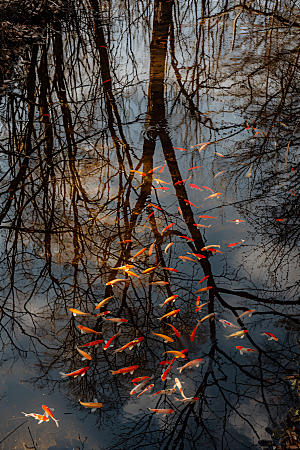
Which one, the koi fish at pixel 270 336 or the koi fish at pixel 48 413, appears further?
the koi fish at pixel 270 336

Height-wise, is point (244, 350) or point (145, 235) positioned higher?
point (145, 235)

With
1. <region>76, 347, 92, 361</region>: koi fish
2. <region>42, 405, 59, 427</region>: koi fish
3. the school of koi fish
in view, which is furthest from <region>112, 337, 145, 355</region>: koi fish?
<region>42, 405, 59, 427</region>: koi fish

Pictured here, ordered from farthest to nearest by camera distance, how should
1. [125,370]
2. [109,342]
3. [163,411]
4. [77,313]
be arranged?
1. [77,313]
2. [109,342]
3. [125,370]
4. [163,411]

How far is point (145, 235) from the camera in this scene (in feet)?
7.17

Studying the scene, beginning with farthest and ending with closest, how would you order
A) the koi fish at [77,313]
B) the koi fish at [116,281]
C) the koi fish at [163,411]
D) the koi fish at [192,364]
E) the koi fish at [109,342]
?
1. the koi fish at [116,281]
2. the koi fish at [77,313]
3. the koi fish at [109,342]
4. the koi fish at [192,364]
5. the koi fish at [163,411]

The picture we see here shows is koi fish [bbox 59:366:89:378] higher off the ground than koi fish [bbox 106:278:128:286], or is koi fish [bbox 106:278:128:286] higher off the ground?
koi fish [bbox 106:278:128:286]

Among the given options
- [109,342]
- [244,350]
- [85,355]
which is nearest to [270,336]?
[244,350]

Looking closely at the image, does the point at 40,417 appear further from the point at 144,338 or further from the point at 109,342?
the point at 144,338

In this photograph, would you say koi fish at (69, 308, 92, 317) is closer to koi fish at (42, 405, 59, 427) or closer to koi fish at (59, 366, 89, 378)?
koi fish at (59, 366, 89, 378)

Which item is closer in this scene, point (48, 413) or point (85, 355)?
point (48, 413)

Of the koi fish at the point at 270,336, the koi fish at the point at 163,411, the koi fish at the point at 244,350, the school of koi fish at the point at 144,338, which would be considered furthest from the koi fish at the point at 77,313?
the koi fish at the point at 270,336

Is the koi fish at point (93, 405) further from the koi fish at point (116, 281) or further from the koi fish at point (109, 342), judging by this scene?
the koi fish at point (116, 281)

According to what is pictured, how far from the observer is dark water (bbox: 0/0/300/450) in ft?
4.62

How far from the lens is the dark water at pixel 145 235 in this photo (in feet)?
4.62
